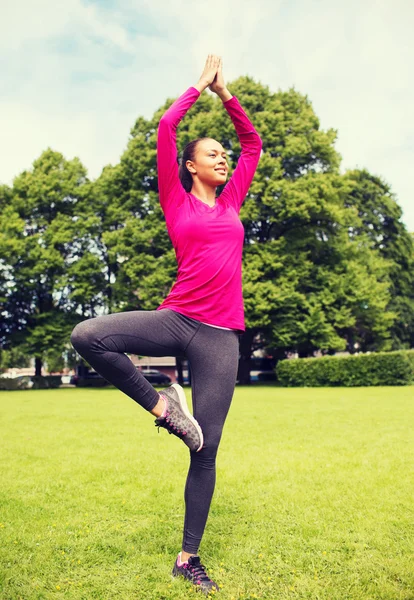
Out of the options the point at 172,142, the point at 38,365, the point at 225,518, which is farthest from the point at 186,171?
the point at 38,365

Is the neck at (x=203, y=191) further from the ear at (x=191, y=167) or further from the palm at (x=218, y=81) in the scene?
the palm at (x=218, y=81)

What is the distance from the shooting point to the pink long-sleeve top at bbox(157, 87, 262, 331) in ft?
11.5

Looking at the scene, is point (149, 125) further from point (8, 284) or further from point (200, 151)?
point (200, 151)

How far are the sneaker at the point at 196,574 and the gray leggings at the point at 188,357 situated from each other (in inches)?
3.3

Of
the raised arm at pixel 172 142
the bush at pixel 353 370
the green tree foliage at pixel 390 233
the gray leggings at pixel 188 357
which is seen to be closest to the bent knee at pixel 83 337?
the gray leggings at pixel 188 357

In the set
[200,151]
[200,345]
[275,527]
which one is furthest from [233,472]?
[200,151]

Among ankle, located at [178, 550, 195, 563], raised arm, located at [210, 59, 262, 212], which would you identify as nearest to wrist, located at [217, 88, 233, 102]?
raised arm, located at [210, 59, 262, 212]

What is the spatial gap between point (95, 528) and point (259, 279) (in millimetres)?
27332

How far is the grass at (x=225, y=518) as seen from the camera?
3559mm

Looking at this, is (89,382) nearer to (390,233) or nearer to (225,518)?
(390,233)

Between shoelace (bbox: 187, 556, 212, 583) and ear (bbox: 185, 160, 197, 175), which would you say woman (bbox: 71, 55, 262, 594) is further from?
ear (bbox: 185, 160, 197, 175)

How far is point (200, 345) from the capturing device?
3500 millimetres

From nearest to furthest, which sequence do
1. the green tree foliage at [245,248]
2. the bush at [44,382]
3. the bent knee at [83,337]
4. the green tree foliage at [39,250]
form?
1. the bent knee at [83,337]
2. the green tree foliage at [245,248]
3. the green tree foliage at [39,250]
4. the bush at [44,382]

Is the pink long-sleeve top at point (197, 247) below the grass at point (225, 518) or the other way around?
the other way around
